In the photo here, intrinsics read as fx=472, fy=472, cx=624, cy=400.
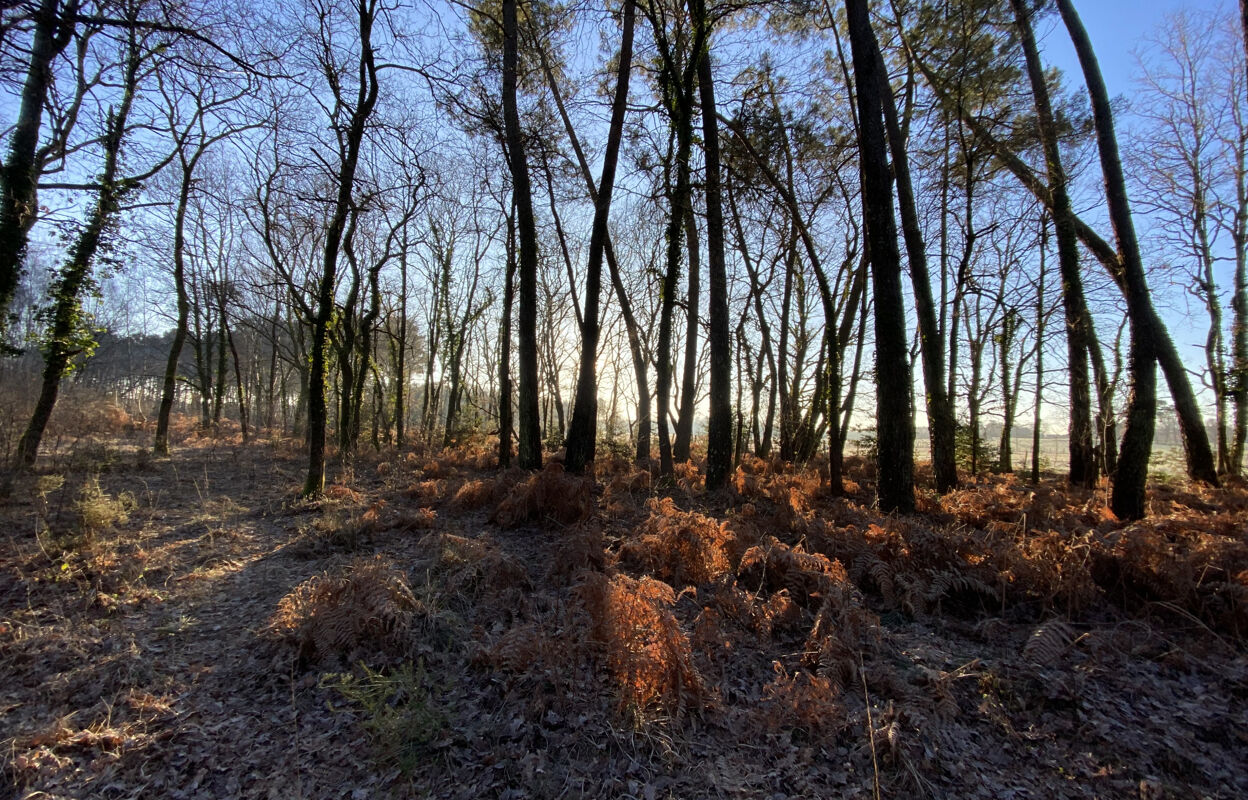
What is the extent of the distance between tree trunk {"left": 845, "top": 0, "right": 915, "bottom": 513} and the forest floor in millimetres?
1593

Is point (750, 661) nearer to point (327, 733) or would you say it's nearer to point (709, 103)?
point (327, 733)

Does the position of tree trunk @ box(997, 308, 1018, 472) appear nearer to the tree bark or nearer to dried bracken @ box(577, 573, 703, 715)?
the tree bark

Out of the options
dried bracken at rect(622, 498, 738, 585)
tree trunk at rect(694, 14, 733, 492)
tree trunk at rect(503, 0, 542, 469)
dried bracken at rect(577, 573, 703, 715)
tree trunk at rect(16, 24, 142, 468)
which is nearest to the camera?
dried bracken at rect(577, 573, 703, 715)

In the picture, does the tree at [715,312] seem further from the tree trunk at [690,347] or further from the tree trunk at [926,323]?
the tree trunk at [926,323]

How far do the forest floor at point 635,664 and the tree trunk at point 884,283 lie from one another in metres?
1.59

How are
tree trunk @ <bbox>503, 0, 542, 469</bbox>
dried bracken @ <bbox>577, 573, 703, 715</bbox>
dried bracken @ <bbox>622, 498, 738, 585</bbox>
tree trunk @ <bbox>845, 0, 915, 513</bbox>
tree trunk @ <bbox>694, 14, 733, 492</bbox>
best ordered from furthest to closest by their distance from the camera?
tree trunk @ <bbox>503, 0, 542, 469</bbox> < tree trunk @ <bbox>694, 14, 733, 492</bbox> < tree trunk @ <bbox>845, 0, 915, 513</bbox> < dried bracken @ <bbox>622, 498, 738, 585</bbox> < dried bracken @ <bbox>577, 573, 703, 715</bbox>

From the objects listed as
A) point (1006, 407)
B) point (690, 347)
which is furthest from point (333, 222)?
point (1006, 407)

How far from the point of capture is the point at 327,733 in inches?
110

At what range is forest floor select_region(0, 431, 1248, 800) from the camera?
8.20 ft

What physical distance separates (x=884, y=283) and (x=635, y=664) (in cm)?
583

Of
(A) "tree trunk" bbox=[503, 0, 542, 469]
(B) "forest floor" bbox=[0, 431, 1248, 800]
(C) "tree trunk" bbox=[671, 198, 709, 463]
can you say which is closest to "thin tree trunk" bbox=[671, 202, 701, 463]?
(C) "tree trunk" bbox=[671, 198, 709, 463]

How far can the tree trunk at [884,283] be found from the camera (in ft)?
20.9

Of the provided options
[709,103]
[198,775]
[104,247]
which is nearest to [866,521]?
[198,775]

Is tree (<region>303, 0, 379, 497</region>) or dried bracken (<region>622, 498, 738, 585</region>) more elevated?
tree (<region>303, 0, 379, 497</region>)
